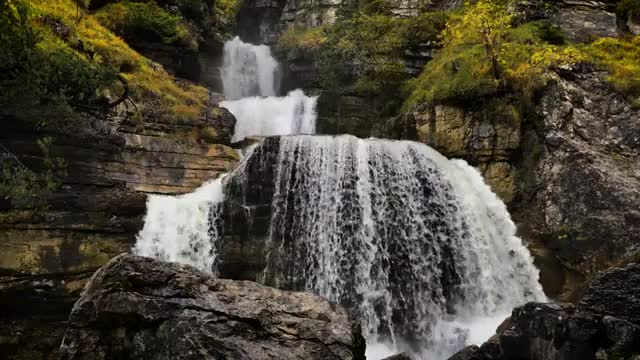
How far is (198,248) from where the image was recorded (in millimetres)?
15203

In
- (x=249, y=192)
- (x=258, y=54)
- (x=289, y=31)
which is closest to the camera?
(x=249, y=192)

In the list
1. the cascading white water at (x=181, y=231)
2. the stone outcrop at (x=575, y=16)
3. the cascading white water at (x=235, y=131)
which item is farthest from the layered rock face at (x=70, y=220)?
the stone outcrop at (x=575, y=16)

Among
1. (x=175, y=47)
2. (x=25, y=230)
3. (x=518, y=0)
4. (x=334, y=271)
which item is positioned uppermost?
(x=518, y=0)

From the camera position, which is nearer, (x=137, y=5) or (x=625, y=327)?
(x=625, y=327)

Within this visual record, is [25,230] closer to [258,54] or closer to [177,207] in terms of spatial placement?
[177,207]

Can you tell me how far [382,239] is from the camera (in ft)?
51.6

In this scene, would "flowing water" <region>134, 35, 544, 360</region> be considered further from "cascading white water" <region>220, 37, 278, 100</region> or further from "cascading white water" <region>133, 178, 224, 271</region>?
"cascading white water" <region>220, 37, 278, 100</region>

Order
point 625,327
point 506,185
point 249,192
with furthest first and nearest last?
point 506,185
point 249,192
point 625,327

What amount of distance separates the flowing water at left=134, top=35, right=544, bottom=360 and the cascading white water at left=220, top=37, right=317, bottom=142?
5738 mm

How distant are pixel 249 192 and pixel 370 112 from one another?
9.16 meters

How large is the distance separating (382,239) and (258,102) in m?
11.7

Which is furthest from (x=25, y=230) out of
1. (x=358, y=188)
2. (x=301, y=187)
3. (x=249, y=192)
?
(x=358, y=188)

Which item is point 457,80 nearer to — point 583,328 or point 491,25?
point 491,25

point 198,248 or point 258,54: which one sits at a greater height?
point 258,54
